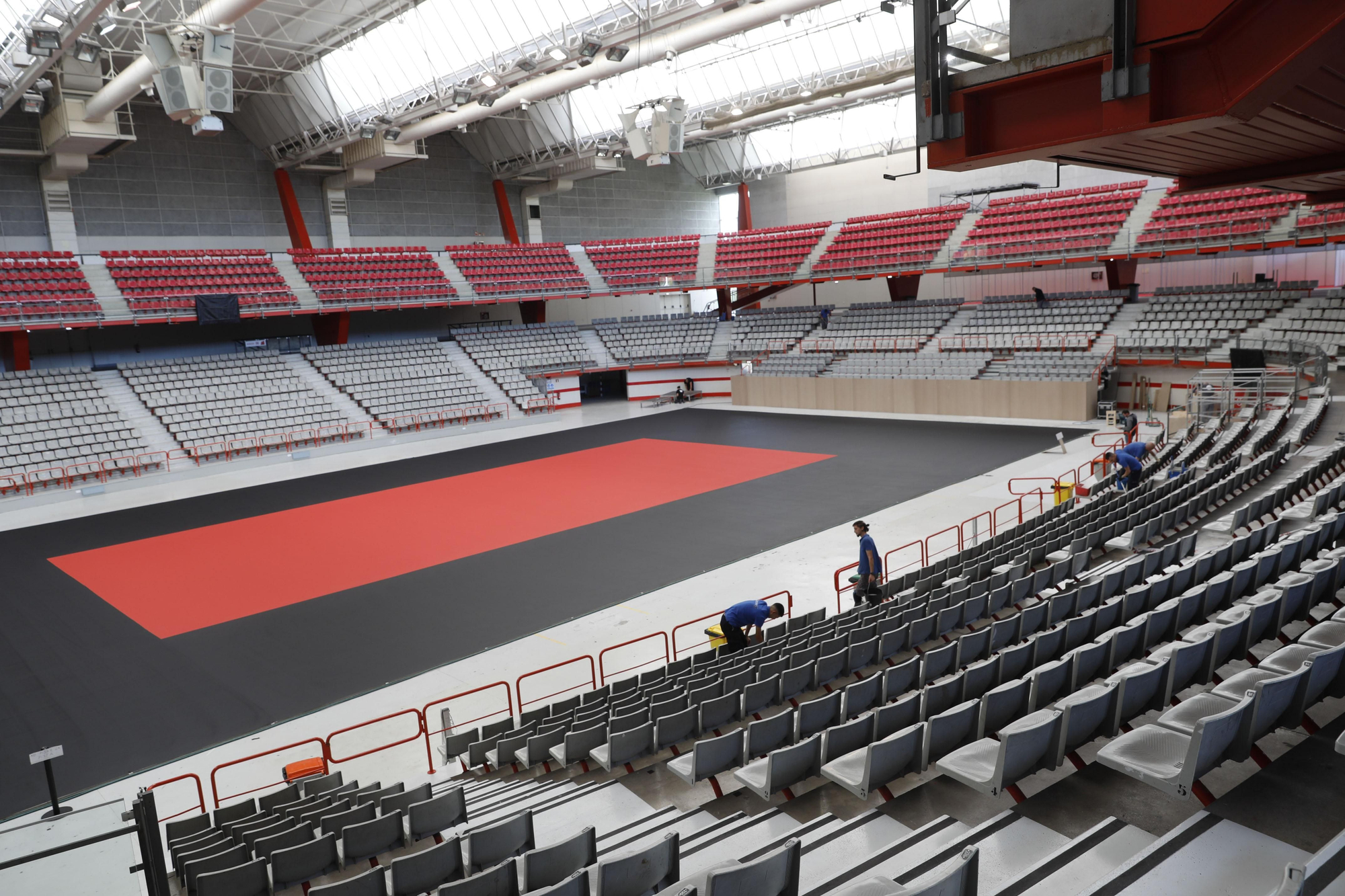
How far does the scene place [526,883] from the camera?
370cm

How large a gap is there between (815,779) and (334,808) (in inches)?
130

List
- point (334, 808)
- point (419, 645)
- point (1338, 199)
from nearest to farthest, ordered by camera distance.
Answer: point (334, 808) < point (419, 645) < point (1338, 199)

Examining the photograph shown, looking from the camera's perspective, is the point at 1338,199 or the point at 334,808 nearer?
the point at 334,808

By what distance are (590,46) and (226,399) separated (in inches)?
642

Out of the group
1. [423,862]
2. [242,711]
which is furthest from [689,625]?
[423,862]

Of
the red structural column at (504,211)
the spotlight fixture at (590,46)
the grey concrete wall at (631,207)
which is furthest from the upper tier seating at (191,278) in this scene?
the spotlight fixture at (590,46)

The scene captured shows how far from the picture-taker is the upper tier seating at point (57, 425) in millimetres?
23016

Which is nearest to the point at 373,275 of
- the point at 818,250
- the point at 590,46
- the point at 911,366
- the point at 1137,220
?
the point at 590,46

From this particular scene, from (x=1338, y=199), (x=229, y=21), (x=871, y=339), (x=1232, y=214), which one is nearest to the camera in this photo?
(x=1338, y=199)

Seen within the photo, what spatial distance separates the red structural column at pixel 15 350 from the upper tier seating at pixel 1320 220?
37.3 meters

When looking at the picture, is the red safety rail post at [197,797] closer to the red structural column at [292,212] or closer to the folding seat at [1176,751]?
the folding seat at [1176,751]

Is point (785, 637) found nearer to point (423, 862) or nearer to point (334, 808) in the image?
point (334, 808)

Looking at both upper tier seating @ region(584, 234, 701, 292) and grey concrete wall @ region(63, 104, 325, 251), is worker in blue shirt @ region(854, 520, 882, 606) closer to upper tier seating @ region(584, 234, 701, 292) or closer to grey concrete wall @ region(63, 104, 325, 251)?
upper tier seating @ region(584, 234, 701, 292)

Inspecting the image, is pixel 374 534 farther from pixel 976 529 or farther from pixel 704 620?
pixel 976 529
